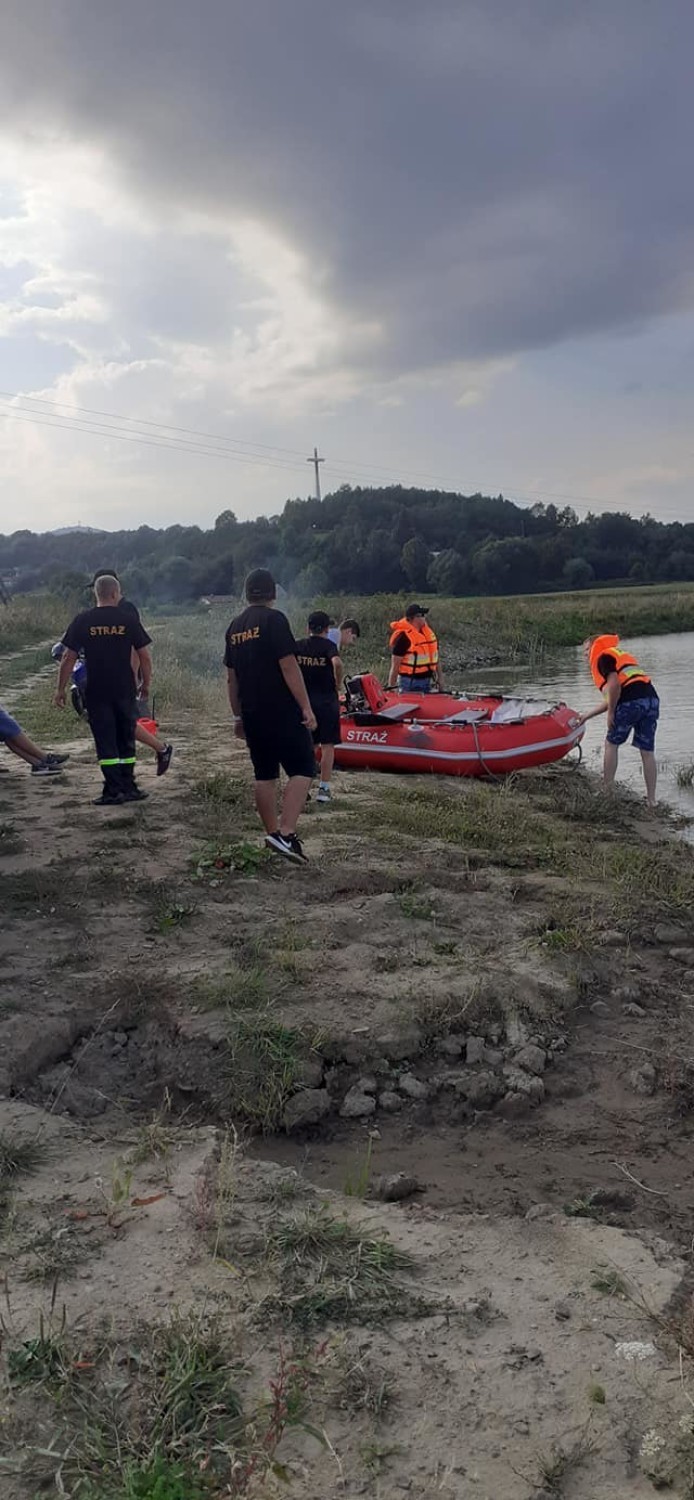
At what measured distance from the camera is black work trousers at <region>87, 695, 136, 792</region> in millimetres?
7508

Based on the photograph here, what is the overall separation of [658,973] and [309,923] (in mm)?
1706

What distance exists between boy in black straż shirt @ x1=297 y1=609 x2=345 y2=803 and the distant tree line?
44880 millimetres

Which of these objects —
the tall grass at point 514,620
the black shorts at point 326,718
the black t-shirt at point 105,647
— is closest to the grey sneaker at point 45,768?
the black t-shirt at point 105,647

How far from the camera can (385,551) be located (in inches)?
2621

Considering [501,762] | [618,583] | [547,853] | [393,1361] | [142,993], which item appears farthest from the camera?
[618,583]

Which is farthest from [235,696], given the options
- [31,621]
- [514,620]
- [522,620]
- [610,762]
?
[522,620]

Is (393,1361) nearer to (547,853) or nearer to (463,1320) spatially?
(463,1320)

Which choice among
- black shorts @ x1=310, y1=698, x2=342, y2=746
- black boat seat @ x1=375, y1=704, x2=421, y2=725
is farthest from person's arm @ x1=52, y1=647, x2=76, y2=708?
black boat seat @ x1=375, y1=704, x2=421, y2=725

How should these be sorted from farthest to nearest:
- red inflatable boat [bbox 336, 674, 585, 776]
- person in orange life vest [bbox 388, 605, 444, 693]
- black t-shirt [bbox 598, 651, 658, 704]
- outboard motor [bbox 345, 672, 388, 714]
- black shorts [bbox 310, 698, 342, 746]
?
1. person in orange life vest [bbox 388, 605, 444, 693]
2. outboard motor [bbox 345, 672, 388, 714]
3. red inflatable boat [bbox 336, 674, 585, 776]
4. black t-shirt [bbox 598, 651, 658, 704]
5. black shorts [bbox 310, 698, 342, 746]

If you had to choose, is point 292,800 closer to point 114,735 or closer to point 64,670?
point 114,735

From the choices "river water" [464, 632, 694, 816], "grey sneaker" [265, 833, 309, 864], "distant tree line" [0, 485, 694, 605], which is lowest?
"river water" [464, 632, 694, 816]

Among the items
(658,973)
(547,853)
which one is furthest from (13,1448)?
(547,853)

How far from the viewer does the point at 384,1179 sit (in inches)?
125

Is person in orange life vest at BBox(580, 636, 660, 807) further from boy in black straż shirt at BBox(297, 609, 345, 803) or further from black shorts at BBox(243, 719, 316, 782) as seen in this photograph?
black shorts at BBox(243, 719, 316, 782)
